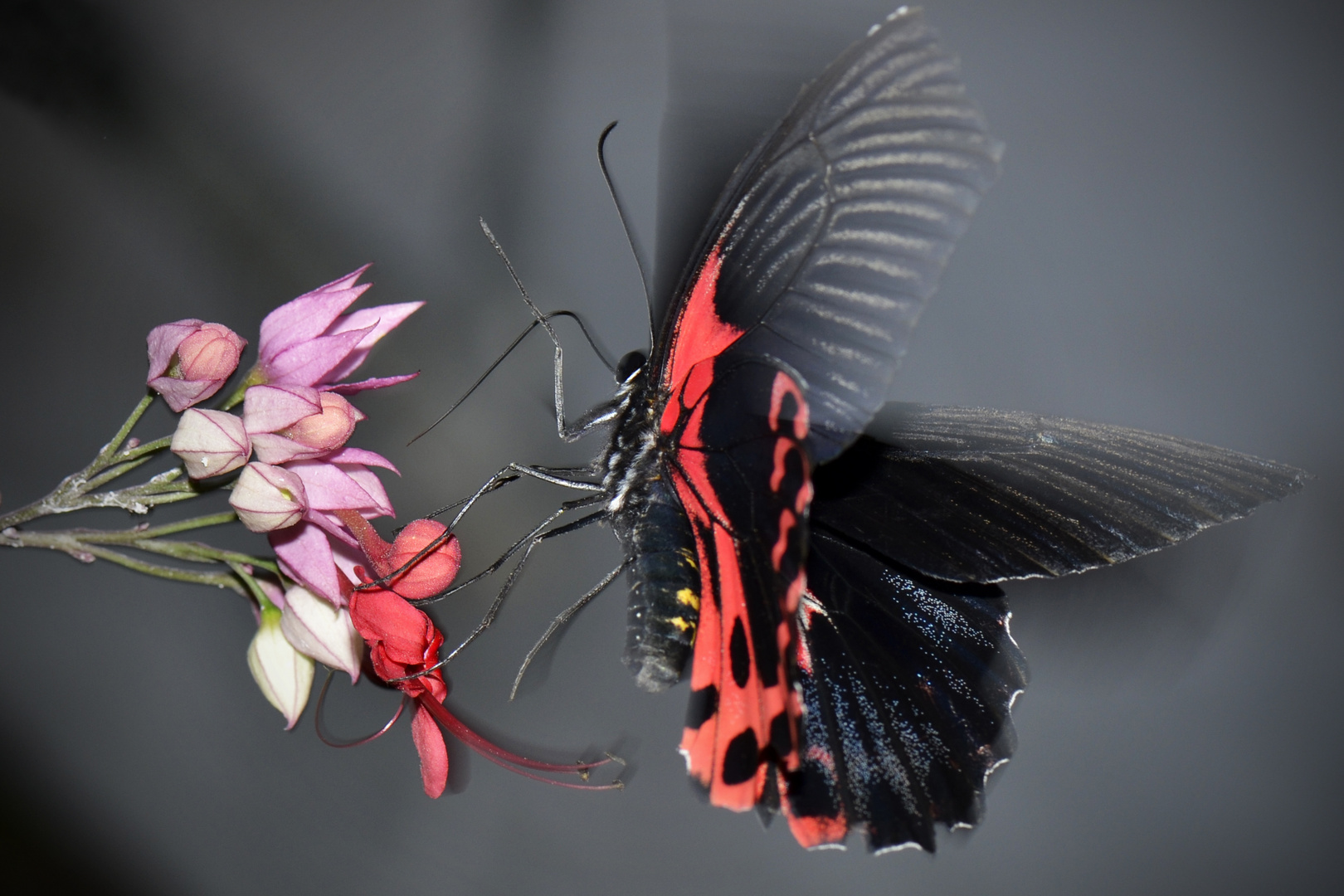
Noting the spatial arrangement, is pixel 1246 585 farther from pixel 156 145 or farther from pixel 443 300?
pixel 156 145

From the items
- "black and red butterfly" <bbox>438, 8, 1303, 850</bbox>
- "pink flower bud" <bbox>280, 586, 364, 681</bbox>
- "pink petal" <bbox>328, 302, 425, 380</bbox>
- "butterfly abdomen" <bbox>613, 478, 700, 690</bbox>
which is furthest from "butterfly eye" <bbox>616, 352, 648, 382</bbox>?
"pink flower bud" <bbox>280, 586, 364, 681</bbox>

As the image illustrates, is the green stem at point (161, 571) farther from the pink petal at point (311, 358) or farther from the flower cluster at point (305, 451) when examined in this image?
the pink petal at point (311, 358)

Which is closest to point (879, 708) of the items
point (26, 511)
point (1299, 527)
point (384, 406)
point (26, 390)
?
point (26, 511)

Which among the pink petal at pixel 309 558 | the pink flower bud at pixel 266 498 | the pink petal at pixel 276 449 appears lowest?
the pink petal at pixel 309 558

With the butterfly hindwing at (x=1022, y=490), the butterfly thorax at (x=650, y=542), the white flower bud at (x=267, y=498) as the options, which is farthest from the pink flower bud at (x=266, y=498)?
the butterfly hindwing at (x=1022, y=490)

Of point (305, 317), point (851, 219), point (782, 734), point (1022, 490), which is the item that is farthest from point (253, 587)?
point (1022, 490)
